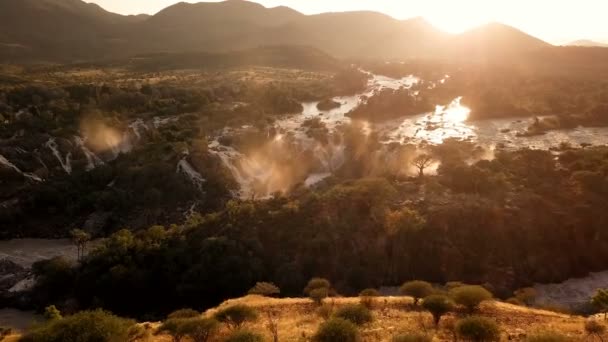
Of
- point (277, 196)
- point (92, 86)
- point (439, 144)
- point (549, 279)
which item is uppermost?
point (92, 86)

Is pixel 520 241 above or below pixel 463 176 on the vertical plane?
below

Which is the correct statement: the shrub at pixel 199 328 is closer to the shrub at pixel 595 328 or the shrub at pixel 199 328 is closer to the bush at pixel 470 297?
the bush at pixel 470 297

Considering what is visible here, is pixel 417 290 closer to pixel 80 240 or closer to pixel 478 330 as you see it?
pixel 478 330

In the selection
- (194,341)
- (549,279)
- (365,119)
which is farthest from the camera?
(365,119)

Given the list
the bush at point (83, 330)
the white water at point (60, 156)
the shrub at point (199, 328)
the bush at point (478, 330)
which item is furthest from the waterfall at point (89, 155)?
the bush at point (478, 330)

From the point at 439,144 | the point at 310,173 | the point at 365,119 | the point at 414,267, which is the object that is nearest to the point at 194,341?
the point at 414,267

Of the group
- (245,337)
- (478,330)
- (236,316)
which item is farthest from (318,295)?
(478,330)

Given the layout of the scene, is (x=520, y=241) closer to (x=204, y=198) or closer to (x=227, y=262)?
(x=227, y=262)
